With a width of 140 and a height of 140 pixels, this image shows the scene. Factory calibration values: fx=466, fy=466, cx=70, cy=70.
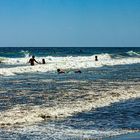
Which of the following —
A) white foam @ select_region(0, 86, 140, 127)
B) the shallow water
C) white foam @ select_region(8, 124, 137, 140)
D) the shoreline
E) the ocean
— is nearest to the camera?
the shoreline

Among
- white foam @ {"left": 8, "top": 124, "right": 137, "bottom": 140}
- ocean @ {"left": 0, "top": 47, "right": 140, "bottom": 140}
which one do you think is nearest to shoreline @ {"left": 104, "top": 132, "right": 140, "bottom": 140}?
ocean @ {"left": 0, "top": 47, "right": 140, "bottom": 140}

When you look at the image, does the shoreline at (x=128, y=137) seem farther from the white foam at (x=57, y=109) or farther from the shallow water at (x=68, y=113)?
the white foam at (x=57, y=109)

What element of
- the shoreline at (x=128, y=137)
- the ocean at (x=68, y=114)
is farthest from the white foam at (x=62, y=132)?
the shoreline at (x=128, y=137)

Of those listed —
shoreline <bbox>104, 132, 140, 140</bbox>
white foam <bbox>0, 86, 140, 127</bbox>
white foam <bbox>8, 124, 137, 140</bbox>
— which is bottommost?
white foam <bbox>0, 86, 140, 127</bbox>

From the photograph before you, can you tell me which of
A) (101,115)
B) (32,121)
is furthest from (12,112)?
(101,115)

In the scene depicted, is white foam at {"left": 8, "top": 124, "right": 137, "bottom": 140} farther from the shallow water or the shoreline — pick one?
the shoreline

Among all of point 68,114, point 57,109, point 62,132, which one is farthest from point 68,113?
point 62,132

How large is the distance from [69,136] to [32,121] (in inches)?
97.5

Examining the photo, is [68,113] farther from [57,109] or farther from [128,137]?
[128,137]

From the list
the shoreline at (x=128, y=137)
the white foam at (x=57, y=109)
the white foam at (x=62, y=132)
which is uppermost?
the shoreline at (x=128, y=137)

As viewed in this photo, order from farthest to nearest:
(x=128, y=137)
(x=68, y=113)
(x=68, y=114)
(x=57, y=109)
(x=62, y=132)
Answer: (x=57, y=109), (x=68, y=113), (x=68, y=114), (x=62, y=132), (x=128, y=137)

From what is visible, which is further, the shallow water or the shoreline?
the shallow water

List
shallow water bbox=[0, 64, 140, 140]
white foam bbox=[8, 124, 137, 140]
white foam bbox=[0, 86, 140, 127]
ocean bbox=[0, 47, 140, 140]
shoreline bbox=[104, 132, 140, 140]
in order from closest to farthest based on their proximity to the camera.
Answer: shoreline bbox=[104, 132, 140, 140], white foam bbox=[8, 124, 137, 140], ocean bbox=[0, 47, 140, 140], shallow water bbox=[0, 64, 140, 140], white foam bbox=[0, 86, 140, 127]

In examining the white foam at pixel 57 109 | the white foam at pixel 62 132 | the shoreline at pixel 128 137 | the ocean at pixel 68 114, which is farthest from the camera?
the white foam at pixel 57 109
